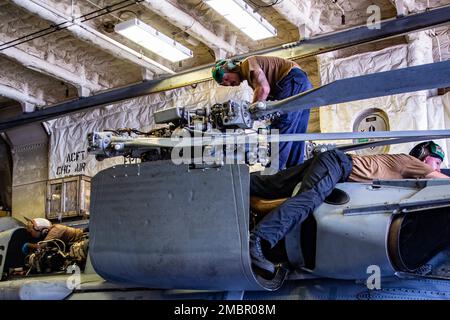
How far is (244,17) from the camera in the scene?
853cm

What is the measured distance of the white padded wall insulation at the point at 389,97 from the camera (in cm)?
832

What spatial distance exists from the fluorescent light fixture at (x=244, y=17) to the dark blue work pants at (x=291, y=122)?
8.87ft

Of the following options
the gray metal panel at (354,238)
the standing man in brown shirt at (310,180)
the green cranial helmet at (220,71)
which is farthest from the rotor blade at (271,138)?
the green cranial helmet at (220,71)

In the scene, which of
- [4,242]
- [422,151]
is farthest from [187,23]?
[422,151]

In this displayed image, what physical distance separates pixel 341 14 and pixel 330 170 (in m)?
5.95

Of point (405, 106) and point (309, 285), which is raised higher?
point (405, 106)

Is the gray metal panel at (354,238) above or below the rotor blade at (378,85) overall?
below

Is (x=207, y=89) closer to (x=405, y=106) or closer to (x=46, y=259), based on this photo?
(x=405, y=106)

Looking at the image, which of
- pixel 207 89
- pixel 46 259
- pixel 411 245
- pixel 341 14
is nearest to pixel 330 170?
pixel 411 245

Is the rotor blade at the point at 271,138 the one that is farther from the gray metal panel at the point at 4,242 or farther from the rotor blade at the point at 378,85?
the gray metal panel at the point at 4,242

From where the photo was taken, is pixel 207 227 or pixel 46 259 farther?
pixel 46 259

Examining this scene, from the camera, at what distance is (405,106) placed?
8398 mm

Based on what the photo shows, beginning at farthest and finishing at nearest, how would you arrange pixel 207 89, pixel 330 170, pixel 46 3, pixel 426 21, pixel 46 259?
pixel 207 89
pixel 46 3
pixel 426 21
pixel 46 259
pixel 330 170
